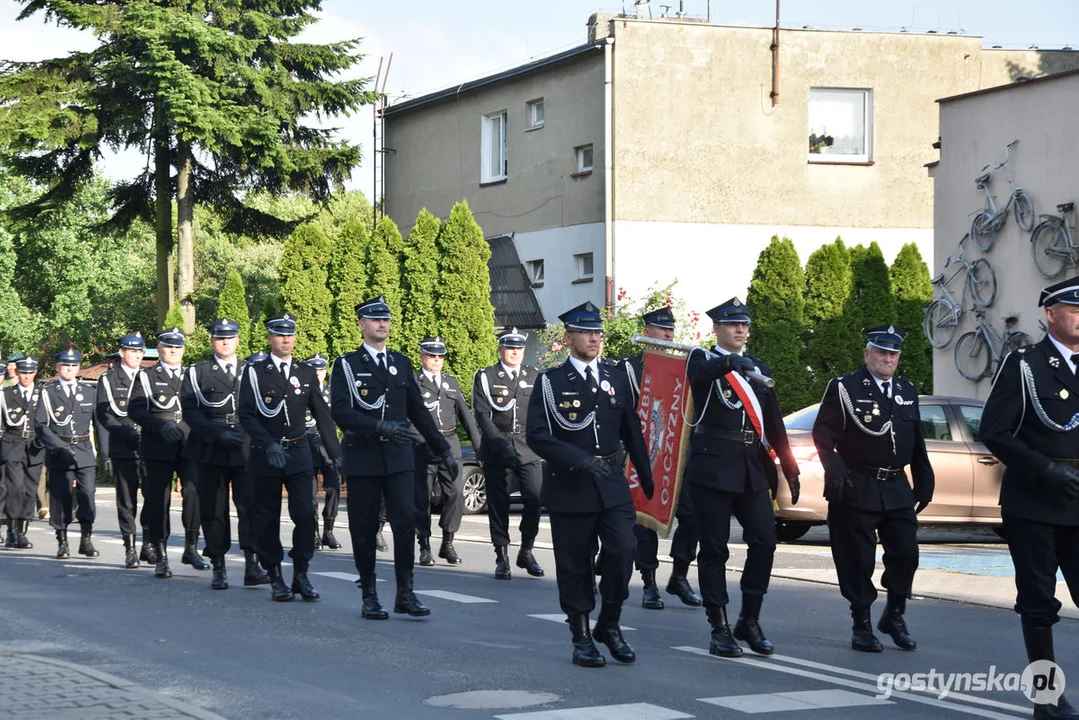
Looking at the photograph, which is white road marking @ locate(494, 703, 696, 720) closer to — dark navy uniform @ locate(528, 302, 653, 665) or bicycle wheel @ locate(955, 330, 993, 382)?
dark navy uniform @ locate(528, 302, 653, 665)

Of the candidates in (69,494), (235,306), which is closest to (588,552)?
(69,494)

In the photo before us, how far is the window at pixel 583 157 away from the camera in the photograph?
31.6 meters

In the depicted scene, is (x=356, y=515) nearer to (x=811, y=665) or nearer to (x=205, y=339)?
(x=811, y=665)

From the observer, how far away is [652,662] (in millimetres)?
8727

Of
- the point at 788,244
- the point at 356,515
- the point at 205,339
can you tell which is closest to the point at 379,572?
the point at 356,515

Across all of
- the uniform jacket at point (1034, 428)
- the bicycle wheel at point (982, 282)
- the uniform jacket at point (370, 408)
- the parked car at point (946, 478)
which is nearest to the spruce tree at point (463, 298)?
the bicycle wheel at point (982, 282)

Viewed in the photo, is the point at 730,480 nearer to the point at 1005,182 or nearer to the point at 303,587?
the point at 303,587

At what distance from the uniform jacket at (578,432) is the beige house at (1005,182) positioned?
42.4ft

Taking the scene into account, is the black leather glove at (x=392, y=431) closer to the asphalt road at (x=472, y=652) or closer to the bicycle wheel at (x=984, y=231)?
the asphalt road at (x=472, y=652)

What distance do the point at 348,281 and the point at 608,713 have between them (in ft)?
76.6

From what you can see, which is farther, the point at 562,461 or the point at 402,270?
the point at 402,270

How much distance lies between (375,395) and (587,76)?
845 inches

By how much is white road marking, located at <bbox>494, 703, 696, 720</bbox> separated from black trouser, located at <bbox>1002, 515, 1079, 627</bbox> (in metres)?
1.66

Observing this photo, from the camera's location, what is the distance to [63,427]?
1606cm
